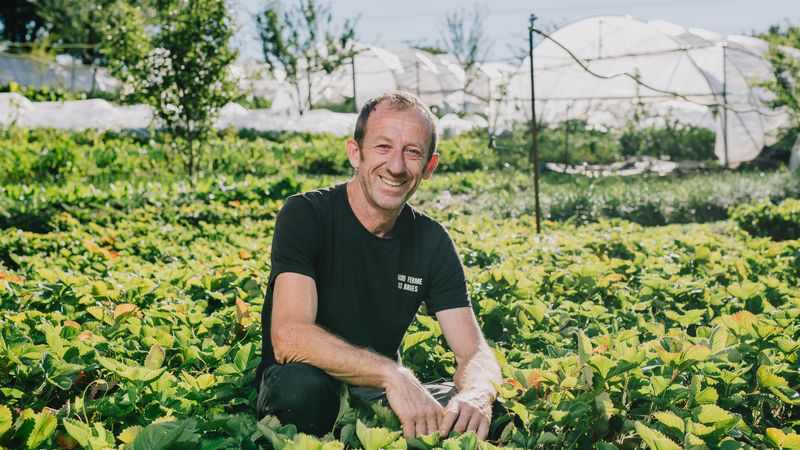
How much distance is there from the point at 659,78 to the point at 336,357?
19.7 metres

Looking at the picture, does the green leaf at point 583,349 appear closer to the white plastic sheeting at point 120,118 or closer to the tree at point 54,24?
the white plastic sheeting at point 120,118

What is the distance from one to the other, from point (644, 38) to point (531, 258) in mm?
16261

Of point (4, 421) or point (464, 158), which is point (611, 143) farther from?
point (4, 421)

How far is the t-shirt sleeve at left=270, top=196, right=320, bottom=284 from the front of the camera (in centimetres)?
259

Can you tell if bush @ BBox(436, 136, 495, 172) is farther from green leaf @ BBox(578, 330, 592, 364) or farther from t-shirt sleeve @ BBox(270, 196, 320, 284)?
green leaf @ BBox(578, 330, 592, 364)

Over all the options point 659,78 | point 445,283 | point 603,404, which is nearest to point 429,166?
point 445,283

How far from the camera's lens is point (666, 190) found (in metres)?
11.8

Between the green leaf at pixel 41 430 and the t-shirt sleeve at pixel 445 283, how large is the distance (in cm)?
136

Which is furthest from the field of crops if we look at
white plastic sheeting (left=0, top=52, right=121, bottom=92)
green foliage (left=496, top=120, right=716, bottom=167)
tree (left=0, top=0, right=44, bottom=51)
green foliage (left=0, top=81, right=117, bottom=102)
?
tree (left=0, top=0, right=44, bottom=51)

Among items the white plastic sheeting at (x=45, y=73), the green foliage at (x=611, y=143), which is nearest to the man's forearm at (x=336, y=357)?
the green foliage at (x=611, y=143)

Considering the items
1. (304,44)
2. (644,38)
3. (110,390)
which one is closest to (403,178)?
(110,390)

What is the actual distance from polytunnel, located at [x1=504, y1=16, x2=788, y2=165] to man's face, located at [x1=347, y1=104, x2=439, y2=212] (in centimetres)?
1396

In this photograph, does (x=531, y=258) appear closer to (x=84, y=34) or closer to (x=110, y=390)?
(x=110, y=390)

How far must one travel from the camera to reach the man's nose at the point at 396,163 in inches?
107
